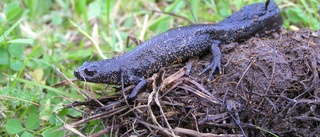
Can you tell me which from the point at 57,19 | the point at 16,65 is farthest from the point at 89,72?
the point at 57,19

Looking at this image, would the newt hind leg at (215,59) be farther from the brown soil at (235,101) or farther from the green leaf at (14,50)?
the green leaf at (14,50)

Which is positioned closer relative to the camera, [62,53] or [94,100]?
[94,100]

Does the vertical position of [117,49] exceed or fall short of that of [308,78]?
it exceeds it

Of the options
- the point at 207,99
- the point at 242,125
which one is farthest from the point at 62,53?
the point at 242,125

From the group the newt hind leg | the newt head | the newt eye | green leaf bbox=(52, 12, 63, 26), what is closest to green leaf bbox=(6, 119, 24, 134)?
the newt head

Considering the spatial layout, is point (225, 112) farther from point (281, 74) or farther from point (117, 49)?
point (117, 49)

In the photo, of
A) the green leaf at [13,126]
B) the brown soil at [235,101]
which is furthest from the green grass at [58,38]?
the brown soil at [235,101]

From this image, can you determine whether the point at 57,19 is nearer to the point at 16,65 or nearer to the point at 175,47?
the point at 16,65
